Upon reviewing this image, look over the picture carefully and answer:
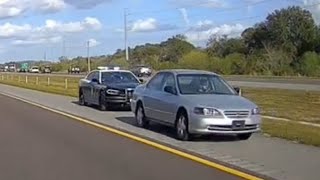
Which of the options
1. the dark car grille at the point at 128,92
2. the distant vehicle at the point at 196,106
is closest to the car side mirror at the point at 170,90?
the distant vehicle at the point at 196,106

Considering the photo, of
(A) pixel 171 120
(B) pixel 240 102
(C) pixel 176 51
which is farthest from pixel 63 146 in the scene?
(C) pixel 176 51

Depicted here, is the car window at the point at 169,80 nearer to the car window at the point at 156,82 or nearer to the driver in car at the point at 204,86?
the car window at the point at 156,82

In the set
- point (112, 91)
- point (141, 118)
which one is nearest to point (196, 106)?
point (141, 118)

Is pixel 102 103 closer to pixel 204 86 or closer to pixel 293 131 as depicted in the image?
pixel 204 86

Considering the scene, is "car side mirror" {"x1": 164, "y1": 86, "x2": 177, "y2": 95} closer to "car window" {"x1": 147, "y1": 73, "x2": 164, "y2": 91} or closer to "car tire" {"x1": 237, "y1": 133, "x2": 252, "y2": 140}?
"car window" {"x1": 147, "y1": 73, "x2": 164, "y2": 91}

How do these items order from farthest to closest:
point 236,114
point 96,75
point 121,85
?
point 96,75 < point 121,85 < point 236,114

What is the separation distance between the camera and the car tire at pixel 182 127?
1392 centimetres

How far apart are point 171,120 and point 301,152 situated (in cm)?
383

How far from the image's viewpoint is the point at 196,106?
13711 mm

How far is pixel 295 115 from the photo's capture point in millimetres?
21688

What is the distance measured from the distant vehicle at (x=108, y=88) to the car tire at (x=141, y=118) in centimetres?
525

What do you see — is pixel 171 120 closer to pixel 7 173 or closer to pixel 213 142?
pixel 213 142

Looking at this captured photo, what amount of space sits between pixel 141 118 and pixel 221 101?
376 cm

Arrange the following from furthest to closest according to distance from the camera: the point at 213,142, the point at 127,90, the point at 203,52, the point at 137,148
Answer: the point at 203,52 < the point at 127,90 < the point at 213,142 < the point at 137,148
